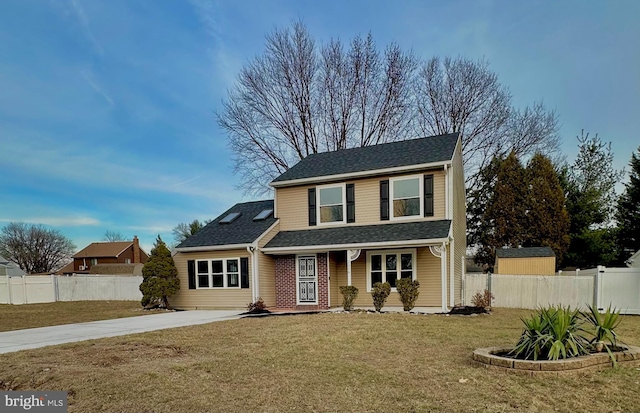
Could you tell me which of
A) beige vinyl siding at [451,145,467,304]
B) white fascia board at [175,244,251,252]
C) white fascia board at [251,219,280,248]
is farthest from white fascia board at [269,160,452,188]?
white fascia board at [175,244,251,252]


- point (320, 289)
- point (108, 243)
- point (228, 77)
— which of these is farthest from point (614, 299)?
point (108, 243)

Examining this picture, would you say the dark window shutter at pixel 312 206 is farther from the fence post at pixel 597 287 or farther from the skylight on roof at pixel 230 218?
the fence post at pixel 597 287

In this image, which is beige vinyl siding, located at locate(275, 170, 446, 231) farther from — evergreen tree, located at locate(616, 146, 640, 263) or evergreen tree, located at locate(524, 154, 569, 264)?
evergreen tree, located at locate(616, 146, 640, 263)

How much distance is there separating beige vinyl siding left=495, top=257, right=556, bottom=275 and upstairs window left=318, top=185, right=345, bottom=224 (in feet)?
24.1

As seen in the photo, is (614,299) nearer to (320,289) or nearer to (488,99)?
(320,289)

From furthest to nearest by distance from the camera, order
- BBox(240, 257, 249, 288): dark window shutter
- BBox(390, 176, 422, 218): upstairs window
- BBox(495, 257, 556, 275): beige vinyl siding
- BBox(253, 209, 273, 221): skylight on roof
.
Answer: BBox(253, 209, 273, 221): skylight on roof, BBox(495, 257, 556, 275): beige vinyl siding, BBox(240, 257, 249, 288): dark window shutter, BBox(390, 176, 422, 218): upstairs window

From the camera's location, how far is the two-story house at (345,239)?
Result: 14070 millimetres

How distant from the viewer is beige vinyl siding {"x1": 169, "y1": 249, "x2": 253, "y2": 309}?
51.3 ft

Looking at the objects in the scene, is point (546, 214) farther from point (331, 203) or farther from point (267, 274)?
point (267, 274)

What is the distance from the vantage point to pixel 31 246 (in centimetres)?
4975

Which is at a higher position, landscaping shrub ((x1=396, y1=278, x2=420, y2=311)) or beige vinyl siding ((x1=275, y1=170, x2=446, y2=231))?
beige vinyl siding ((x1=275, y1=170, x2=446, y2=231))

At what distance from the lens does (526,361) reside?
494 centimetres

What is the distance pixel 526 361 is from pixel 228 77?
955 inches

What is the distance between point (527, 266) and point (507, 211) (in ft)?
17.2
